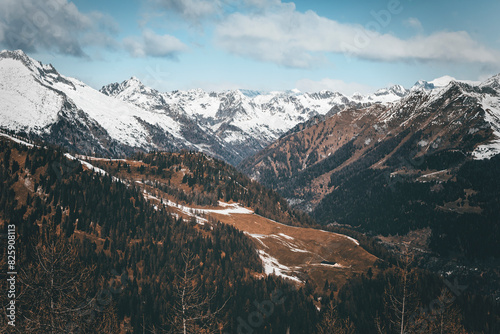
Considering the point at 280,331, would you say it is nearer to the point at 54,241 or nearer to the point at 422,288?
the point at 422,288

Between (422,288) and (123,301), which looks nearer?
(123,301)

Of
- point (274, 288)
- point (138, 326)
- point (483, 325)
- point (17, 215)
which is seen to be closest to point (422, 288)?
point (483, 325)

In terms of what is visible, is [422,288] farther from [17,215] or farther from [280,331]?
[17,215]

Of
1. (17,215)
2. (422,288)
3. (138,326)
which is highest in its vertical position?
(422,288)

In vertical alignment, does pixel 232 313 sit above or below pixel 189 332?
below

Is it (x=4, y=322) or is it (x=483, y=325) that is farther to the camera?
(x=483, y=325)

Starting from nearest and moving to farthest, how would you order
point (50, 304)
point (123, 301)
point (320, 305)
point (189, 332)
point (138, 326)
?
point (50, 304)
point (189, 332)
point (138, 326)
point (123, 301)
point (320, 305)

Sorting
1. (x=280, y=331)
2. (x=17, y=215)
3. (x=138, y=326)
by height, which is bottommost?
(x=138, y=326)

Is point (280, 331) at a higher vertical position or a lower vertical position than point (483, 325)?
lower

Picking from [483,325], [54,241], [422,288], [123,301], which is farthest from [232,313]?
[54,241]

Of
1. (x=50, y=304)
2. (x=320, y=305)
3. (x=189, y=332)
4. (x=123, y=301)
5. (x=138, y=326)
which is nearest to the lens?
(x=50, y=304)
